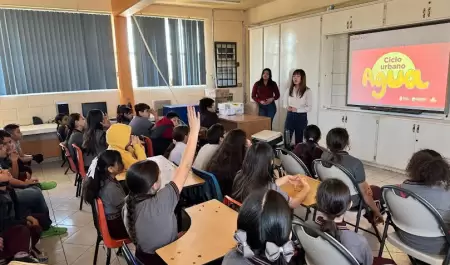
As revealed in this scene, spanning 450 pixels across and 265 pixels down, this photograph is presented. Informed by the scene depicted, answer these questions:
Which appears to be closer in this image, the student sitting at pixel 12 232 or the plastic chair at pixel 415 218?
the plastic chair at pixel 415 218

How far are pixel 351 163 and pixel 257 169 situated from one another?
939 mm

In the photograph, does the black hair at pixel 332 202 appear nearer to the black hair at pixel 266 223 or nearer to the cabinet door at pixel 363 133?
the black hair at pixel 266 223

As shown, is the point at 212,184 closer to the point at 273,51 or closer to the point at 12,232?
the point at 12,232

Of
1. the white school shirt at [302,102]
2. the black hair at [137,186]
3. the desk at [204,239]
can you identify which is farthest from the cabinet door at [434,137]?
the black hair at [137,186]

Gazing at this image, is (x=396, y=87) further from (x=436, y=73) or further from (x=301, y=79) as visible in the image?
(x=301, y=79)

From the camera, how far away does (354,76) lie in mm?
4895

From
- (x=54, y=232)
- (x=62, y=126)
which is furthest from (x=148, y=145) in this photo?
(x=62, y=126)

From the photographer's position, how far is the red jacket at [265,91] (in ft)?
18.4

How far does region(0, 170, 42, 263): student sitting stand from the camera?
2.02m

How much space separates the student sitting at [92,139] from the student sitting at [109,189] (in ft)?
4.60

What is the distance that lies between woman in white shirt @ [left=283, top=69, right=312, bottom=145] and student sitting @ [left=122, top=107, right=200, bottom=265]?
3.37 m

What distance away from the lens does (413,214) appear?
1777mm

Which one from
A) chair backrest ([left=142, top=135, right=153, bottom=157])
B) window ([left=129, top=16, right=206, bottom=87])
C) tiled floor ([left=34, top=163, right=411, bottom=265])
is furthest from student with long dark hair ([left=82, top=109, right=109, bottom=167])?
window ([left=129, top=16, right=206, bottom=87])

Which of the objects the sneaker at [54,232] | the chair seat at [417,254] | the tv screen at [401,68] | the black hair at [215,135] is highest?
the tv screen at [401,68]
